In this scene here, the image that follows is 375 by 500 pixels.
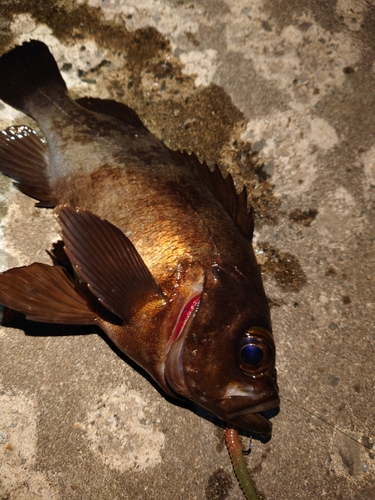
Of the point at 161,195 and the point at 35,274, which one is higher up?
the point at 161,195

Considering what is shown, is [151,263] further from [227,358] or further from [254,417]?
[254,417]

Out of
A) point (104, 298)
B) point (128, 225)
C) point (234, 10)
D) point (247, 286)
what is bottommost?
point (104, 298)

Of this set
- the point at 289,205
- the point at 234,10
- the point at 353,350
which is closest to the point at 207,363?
the point at 353,350

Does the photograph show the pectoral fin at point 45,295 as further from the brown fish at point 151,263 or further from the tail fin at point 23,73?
the tail fin at point 23,73

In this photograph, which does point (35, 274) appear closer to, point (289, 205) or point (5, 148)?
point (5, 148)

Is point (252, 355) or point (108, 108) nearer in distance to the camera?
point (252, 355)

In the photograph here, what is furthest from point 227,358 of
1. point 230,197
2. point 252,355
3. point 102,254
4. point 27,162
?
point 27,162

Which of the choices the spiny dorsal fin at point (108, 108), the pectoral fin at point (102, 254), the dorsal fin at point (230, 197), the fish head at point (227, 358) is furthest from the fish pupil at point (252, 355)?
the spiny dorsal fin at point (108, 108)
